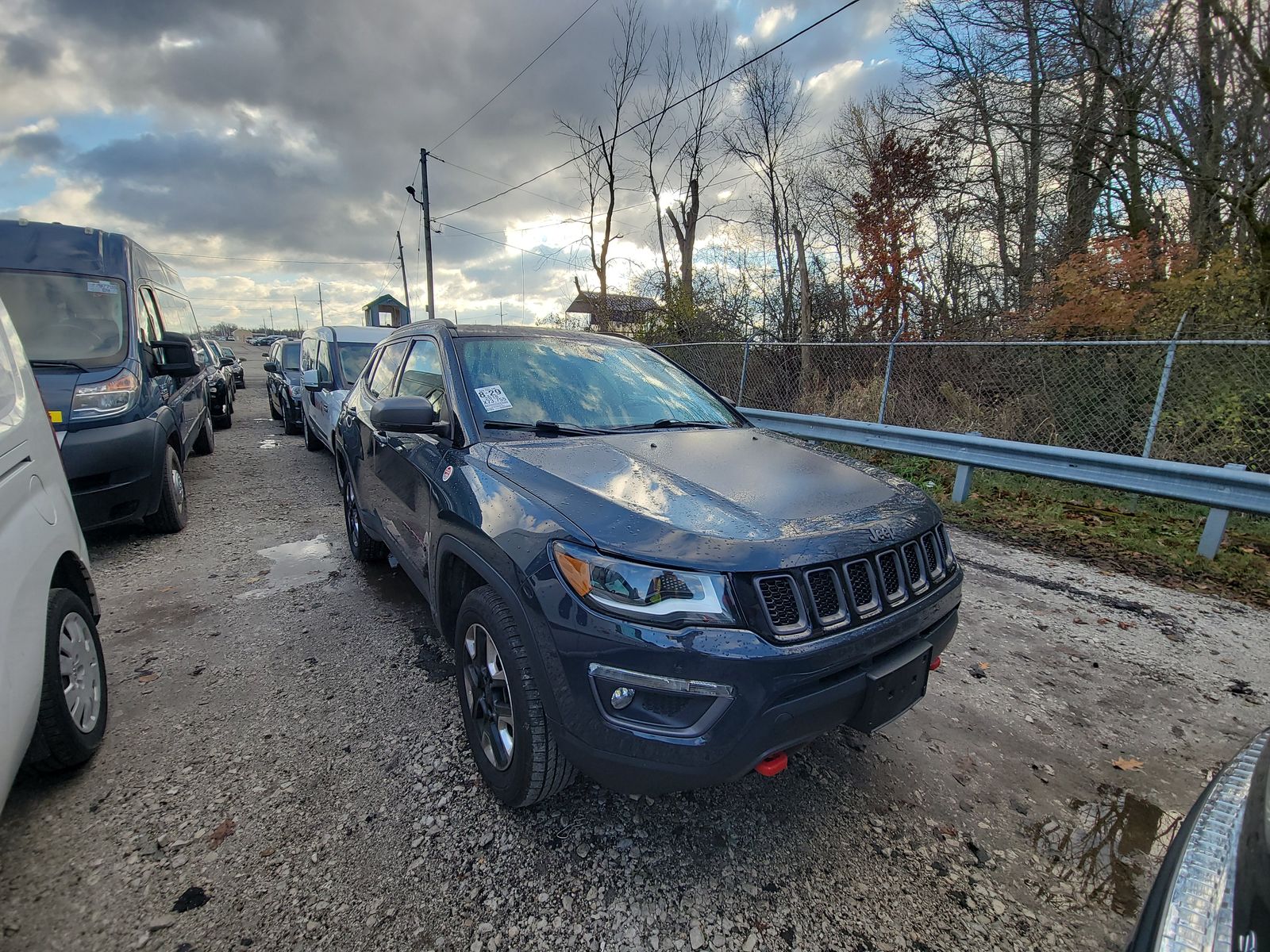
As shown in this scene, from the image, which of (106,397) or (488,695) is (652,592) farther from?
(106,397)

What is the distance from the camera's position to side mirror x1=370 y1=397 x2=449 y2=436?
2301 millimetres

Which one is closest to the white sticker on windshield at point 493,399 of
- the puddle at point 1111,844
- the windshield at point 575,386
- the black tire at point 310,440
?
the windshield at point 575,386

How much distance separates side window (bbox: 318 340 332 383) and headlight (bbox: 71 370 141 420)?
2.57 m

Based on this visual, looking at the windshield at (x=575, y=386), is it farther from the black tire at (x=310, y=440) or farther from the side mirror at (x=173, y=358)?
the black tire at (x=310, y=440)

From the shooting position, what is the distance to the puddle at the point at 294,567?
12.5ft

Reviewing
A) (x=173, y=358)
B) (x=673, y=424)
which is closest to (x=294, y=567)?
(x=173, y=358)

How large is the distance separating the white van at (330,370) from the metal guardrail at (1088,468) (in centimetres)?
592

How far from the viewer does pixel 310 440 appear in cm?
877

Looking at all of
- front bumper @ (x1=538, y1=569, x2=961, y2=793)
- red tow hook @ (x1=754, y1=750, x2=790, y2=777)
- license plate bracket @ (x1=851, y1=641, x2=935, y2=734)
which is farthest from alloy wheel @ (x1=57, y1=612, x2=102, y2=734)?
license plate bracket @ (x1=851, y1=641, x2=935, y2=734)

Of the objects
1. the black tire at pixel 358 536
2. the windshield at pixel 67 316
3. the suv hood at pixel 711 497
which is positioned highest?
the windshield at pixel 67 316

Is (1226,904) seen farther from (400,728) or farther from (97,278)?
(97,278)

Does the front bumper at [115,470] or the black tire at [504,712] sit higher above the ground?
the front bumper at [115,470]

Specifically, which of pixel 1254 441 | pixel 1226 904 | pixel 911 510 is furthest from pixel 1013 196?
pixel 1226 904

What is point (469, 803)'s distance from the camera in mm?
2021
